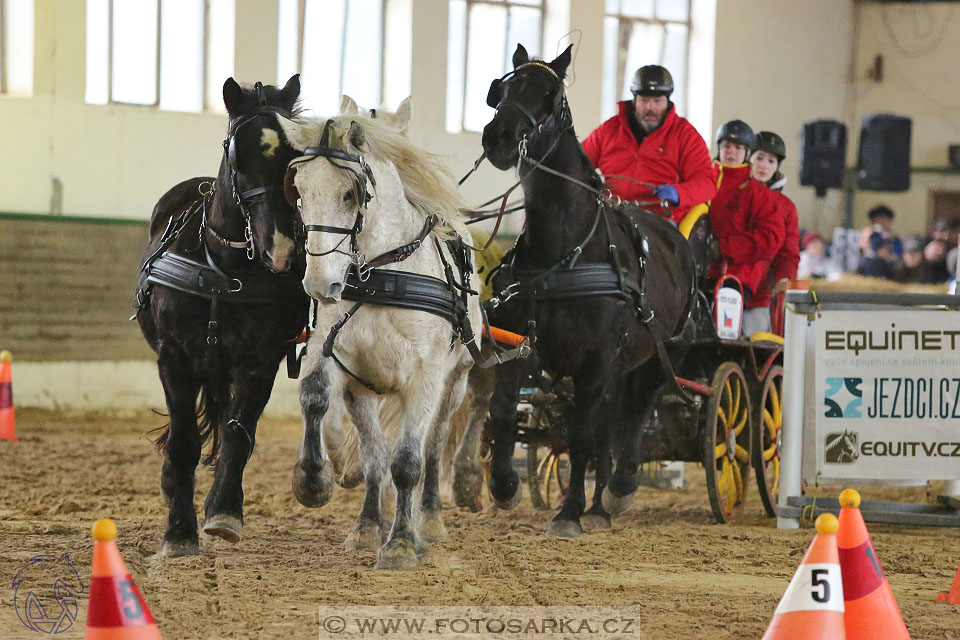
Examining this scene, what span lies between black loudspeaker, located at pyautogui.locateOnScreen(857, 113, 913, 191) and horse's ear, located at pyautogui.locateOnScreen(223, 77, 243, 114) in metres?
13.4

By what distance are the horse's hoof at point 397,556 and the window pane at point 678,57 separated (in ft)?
37.1

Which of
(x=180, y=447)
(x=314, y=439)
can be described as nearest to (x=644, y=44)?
(x=180, y=447)

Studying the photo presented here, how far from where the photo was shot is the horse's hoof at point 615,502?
21.5 feet

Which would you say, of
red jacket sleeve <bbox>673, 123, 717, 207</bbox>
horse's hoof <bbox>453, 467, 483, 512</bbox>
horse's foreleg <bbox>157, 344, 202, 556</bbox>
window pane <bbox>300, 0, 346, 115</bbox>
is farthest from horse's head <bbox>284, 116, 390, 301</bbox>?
window pane <bbox>300, 0, 346, 115</bbox>

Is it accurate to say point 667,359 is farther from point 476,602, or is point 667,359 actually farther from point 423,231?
point 476,602

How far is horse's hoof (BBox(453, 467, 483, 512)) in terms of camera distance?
607 centimetres

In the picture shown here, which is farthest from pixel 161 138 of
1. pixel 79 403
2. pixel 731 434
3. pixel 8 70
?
pixel 731 434

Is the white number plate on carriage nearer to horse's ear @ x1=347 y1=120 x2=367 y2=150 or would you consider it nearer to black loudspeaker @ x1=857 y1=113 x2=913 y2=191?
horse's ear @ x1=347 y1=120 x2=367 y2=150

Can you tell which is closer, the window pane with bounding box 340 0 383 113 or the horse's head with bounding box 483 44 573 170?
the horse's head with bounding box 483 44 573 170

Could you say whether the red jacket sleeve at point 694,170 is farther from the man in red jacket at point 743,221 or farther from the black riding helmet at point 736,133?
the black riding helmet at point 736,133

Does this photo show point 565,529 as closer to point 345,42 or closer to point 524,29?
point 345,42

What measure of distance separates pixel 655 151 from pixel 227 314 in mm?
2879

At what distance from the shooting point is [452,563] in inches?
195

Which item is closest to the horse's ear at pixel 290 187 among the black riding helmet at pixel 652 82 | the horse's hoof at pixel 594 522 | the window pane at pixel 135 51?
the horse's hoof at pixel 594 522
